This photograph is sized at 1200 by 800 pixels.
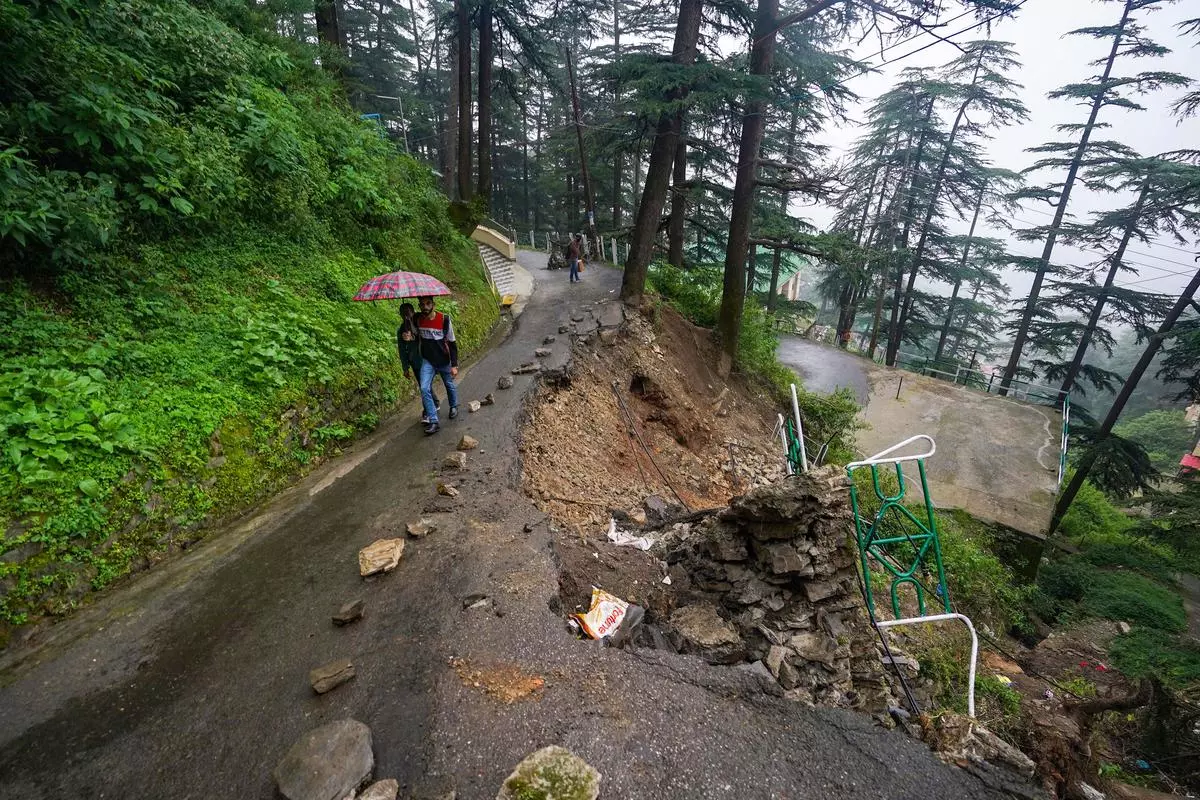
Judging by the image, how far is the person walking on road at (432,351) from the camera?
6.31m

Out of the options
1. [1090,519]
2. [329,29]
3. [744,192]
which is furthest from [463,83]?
[1090,519]

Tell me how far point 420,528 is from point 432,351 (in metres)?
2.71

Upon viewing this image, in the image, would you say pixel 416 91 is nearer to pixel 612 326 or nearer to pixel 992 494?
pixel 612 326

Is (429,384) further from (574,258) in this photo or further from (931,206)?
(931,206)

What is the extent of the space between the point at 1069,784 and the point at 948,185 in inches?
994

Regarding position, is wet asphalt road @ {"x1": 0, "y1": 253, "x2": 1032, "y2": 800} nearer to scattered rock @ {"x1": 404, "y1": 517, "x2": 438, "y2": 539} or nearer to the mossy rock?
scattered rock @ {"x1": 404, "y1": 517, "x2": 438, "y2": 539}

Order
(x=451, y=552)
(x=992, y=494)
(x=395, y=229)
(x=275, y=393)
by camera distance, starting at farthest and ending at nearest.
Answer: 1. (x=992, y=494)
2. (x=395, y=229)
3. (x=275, y=393)
4. (x=451, y=552)

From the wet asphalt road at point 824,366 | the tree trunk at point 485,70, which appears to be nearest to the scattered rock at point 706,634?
the wet asphalt road at point 824,366

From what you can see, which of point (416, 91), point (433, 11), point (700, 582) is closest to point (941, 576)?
point (700, 582)

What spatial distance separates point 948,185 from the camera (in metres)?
21.3

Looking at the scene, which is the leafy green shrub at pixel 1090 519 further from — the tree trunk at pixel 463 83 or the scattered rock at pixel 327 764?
the tree trunk at pixel 463 83

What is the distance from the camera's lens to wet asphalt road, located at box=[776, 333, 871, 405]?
17688 millimetres

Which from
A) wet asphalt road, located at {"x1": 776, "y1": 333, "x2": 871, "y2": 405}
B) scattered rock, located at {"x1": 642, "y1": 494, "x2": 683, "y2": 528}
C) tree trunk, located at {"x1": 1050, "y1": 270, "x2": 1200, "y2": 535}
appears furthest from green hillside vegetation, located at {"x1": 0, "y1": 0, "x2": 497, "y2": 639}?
tree trunk, located at {"x1": 1050, "y1": 270, "x2": 1200, "y2": 535}

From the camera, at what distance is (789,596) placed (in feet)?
15.1
